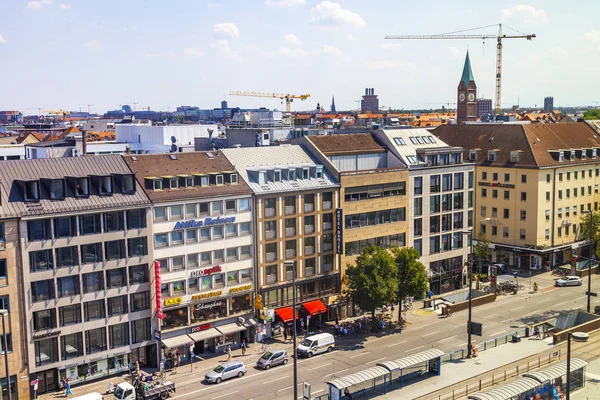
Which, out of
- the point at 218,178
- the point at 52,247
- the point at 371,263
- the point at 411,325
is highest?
the point at 218,178

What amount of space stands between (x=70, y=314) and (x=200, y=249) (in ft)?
48.2

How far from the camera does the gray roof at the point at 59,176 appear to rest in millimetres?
61062

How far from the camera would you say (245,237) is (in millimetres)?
75188

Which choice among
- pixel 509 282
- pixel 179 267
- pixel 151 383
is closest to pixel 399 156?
pixel 509 282

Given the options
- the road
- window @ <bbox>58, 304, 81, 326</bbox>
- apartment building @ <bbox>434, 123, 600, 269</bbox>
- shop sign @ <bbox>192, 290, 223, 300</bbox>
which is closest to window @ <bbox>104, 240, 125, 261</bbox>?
window @ <bbox>58, 304, 81, 326</bbox>

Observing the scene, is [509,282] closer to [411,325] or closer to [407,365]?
[411,325]

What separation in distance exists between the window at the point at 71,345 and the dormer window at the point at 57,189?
42.0ft

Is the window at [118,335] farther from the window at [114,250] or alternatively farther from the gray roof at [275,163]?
the gray roof at [275,163]

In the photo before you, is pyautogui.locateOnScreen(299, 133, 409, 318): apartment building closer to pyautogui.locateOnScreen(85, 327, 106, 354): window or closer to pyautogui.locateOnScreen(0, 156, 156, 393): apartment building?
pyautogui.locateOnScreen(0, 156, 156, 393): apartment building

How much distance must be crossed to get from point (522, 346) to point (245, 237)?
31.6m

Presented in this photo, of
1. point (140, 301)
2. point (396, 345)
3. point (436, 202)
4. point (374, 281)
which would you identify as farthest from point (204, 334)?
point (436, 202)

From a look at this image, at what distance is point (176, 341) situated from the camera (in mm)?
69562

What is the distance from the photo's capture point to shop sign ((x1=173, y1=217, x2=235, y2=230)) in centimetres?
7035

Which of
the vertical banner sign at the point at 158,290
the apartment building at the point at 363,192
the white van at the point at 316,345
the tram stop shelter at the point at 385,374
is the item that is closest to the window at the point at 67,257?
the vertical banner sign at the point at 158,290
